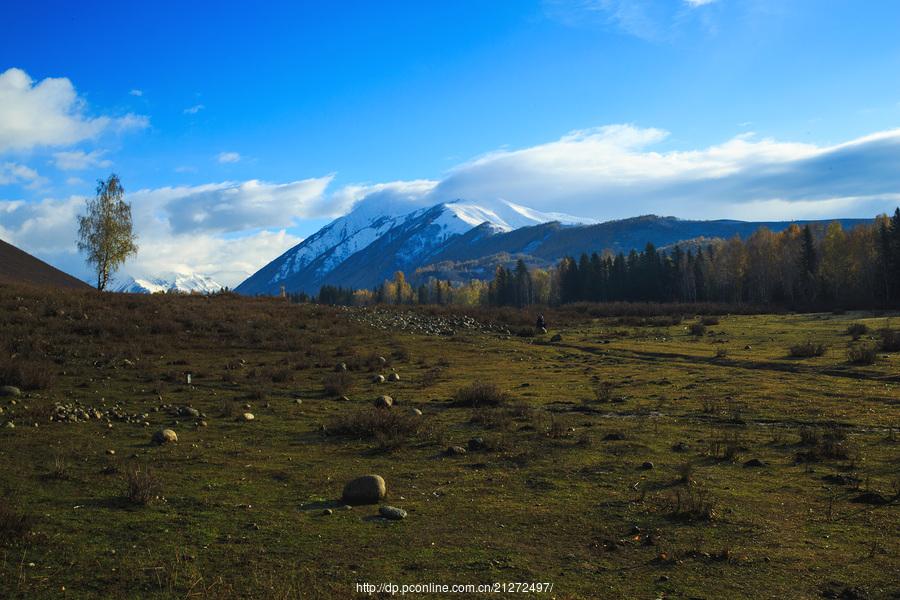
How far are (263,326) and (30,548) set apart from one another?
106 feet

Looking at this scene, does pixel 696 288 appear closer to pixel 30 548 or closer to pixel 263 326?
pixel 263 326

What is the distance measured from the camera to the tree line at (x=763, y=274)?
8750 centimetres

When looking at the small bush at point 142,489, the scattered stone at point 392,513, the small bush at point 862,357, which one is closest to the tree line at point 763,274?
the small bush at point 862,357

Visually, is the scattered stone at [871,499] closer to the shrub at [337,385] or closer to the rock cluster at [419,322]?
the shrub at [337,385]

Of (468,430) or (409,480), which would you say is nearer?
(409,480)

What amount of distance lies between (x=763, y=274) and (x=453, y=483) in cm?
A: 11476

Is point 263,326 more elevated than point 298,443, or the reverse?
point 263,326

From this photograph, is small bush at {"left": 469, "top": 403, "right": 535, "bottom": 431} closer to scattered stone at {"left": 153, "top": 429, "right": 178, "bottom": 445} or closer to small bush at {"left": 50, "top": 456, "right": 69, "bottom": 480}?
scattered stone at {"left": 153, "top": 429, "right": 178, "bottom": 445}

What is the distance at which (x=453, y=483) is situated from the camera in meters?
11.8

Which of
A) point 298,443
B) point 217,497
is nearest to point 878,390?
point 298,443

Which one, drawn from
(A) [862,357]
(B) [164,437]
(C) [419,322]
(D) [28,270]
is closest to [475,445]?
(B) [164,437]

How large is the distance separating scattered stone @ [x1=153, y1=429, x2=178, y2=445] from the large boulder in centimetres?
639

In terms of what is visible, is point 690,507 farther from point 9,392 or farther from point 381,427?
point 9,392

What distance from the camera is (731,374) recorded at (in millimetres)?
27297
